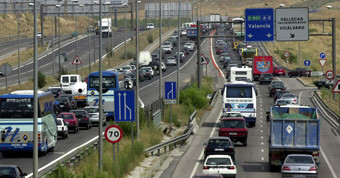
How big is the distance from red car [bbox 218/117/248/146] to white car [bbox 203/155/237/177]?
45.2ft

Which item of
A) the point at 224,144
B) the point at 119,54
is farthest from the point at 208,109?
the point at 119,54

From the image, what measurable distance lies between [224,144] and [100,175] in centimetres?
1159

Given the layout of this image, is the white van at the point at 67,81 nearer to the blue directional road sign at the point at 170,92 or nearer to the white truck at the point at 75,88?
the white truck at the point at 75,88

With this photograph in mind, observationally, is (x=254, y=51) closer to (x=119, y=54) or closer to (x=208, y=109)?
(x=119, y=54)

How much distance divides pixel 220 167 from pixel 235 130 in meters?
14.2

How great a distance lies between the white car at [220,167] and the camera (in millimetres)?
28766

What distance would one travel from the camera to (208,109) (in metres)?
63.7

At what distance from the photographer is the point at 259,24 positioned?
56.1m

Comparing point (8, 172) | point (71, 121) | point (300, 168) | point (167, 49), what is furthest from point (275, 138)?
point (167, 49)

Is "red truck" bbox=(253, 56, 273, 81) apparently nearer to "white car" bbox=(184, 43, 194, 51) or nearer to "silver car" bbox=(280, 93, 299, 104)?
"silver car" bbox=(280, 93, 299, 104)

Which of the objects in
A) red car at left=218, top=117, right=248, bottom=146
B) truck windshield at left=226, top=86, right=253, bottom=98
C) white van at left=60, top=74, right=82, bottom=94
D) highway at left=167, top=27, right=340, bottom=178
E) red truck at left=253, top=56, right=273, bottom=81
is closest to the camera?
highway at left=167, top=27, right=340, bottom=178

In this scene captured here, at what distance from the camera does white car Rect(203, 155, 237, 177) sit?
28.8 meters

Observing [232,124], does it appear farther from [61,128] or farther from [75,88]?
[75,88]

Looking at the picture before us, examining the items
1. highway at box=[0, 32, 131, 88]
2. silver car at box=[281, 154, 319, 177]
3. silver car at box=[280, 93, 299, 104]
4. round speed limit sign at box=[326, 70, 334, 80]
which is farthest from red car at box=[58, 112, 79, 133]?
highway at box=[0, 32, 131, 88]
